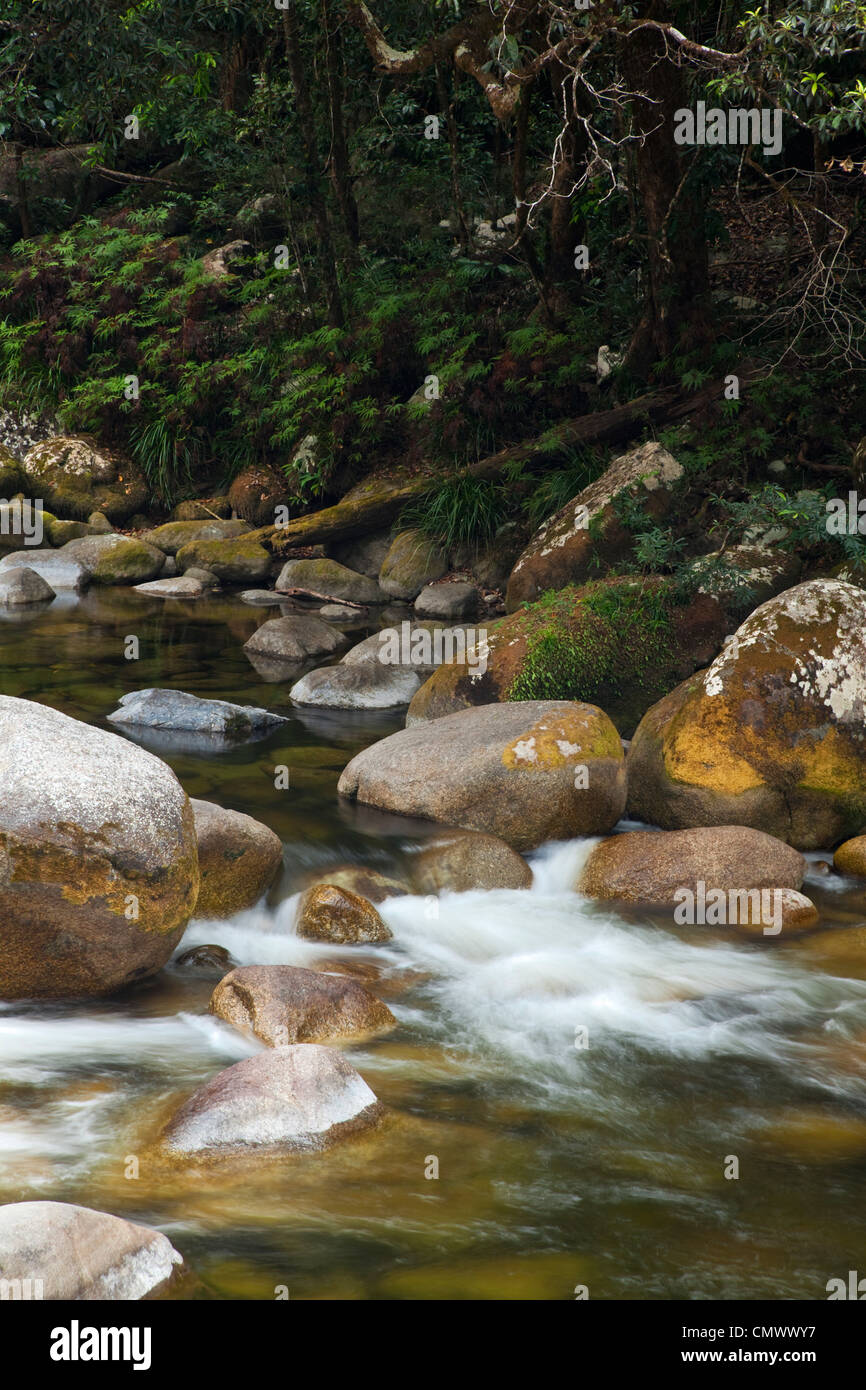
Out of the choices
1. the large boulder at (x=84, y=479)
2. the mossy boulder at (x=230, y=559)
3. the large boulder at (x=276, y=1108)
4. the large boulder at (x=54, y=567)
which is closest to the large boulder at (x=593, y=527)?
the mossy boulder at (x=230, y=559)

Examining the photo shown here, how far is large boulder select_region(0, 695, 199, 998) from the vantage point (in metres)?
4.73

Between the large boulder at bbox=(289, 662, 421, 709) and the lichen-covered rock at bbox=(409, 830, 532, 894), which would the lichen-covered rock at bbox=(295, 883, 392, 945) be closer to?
the lichen-covered rock at bbox=(409, 830, 532, 894)

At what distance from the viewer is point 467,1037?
196 inches

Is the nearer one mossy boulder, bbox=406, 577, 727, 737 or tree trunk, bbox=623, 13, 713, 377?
mossy boulder, bbox=406, 577, 727, 737

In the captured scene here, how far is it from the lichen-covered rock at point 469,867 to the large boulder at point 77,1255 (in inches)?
137

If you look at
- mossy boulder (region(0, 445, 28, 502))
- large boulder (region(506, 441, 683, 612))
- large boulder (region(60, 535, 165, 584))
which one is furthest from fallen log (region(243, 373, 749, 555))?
mossy boulder (region(0, 445, 28, 502))

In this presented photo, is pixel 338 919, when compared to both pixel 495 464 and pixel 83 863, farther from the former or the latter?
pixel 495 464

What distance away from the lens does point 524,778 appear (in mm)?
6793

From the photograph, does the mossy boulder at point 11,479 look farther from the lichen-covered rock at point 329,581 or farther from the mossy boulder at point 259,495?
the lichen-covered rock at point 329,581

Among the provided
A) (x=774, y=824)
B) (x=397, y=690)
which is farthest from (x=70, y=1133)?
(x=397, y=690)

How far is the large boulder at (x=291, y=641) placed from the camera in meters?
11.2

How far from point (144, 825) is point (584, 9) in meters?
8.09

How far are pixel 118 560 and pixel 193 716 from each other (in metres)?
6.36

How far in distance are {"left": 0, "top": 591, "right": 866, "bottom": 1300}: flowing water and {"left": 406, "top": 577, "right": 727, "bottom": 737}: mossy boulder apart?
177 centimetres
